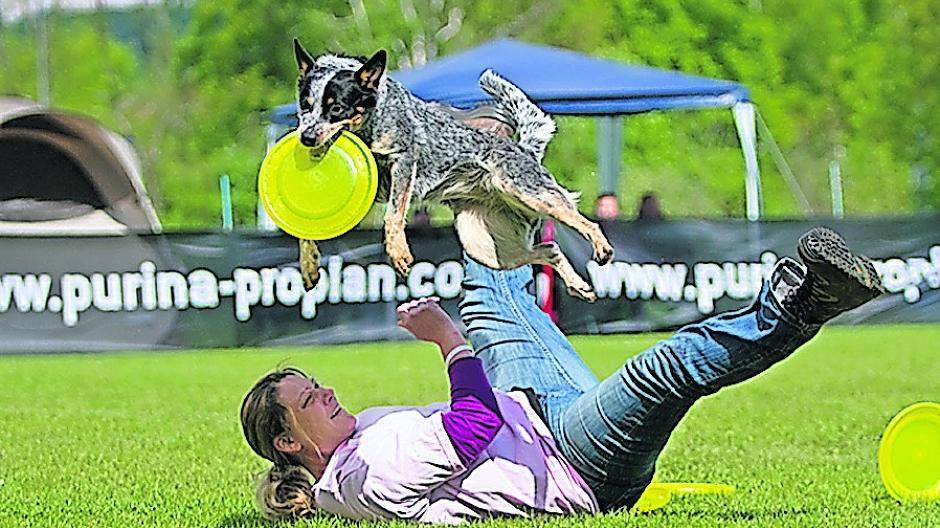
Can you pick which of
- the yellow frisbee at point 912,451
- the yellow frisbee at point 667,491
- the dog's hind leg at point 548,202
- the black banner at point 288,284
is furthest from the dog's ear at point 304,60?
the black banner at point 288,284

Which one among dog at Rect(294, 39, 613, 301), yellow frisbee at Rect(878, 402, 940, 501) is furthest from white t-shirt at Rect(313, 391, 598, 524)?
yellow frisbee at Rect(878, 402, 940, 501)

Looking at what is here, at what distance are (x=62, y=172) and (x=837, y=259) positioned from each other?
16.9 meters

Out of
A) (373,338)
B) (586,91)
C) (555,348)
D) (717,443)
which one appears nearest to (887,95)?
(586,91)

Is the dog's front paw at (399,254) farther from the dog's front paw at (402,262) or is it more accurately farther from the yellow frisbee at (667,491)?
the yellow frisbee at (667,491)

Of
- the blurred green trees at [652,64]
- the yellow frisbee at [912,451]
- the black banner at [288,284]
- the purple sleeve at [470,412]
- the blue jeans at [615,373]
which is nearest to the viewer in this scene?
the blue jeans at [615,373]

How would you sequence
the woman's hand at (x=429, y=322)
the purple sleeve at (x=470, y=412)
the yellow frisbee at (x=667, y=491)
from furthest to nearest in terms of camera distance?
the yellow frisbee at (x=667, y=491)
the woman's hand at (x=429, y=322)
the purple sleeve at (x=470, y=412)

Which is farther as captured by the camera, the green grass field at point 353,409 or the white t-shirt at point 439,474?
the green grass field at point 353,409

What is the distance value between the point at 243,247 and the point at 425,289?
1.61m

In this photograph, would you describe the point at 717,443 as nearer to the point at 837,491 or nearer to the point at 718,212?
the point at 837,491

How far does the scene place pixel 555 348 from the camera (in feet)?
15.8

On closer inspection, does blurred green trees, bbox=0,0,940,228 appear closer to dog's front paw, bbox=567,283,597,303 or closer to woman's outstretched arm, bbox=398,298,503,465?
dog's front paw, bbox=567,283,597,303

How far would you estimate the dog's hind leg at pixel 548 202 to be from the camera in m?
4.68

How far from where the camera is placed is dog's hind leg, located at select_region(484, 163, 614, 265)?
15.4 feet

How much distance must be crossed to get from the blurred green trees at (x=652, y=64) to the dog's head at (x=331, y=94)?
2341cm
